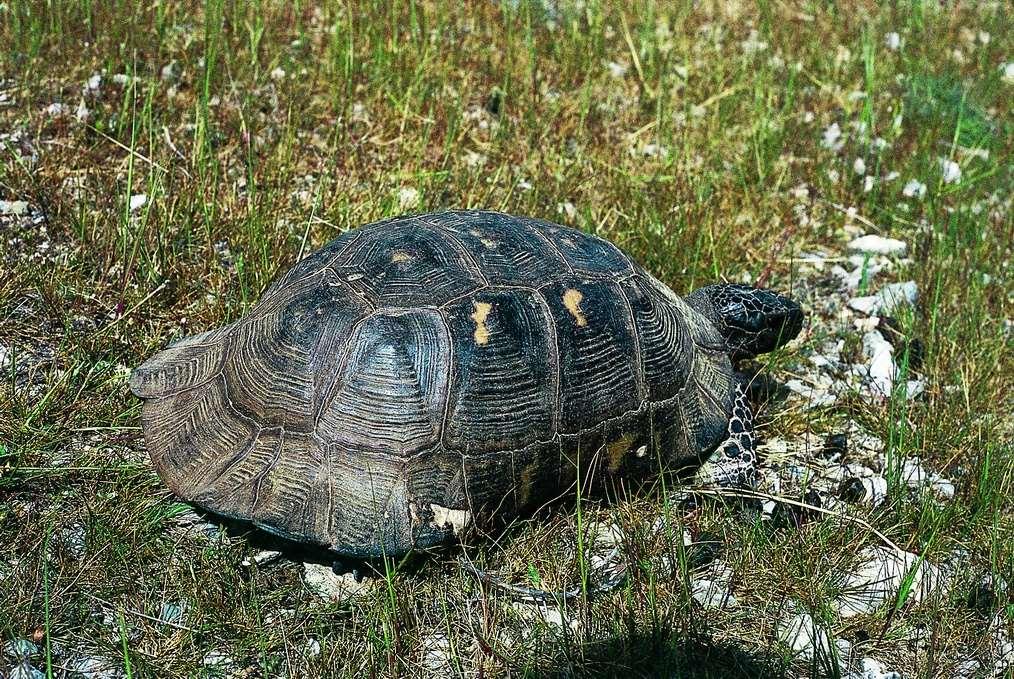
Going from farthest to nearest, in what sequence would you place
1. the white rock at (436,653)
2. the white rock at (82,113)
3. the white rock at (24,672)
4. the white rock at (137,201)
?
1. the white rock at (82,113)
2. the white rock at (137,201)
3. the white rock at (436,653)
4. the white rock at (24,672)

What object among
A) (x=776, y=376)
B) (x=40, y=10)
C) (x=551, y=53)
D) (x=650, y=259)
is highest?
(x=40, y=10)

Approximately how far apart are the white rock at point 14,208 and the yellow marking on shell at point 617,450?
3612mm

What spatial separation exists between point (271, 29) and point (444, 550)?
488cm

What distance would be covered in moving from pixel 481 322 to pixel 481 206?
2.34 meters

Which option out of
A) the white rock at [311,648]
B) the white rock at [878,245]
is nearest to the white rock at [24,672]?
the white rock at [311,648]

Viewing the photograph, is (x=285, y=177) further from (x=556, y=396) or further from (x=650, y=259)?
(x=556, y=396)

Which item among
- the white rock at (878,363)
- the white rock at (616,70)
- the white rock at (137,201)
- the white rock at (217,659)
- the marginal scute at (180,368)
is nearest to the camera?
the white rock at (217,659)

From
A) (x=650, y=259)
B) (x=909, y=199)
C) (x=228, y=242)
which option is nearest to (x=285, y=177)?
(x=228, y=242)

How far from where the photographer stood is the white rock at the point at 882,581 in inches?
159

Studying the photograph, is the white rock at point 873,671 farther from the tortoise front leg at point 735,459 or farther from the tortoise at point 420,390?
the tortoise at point 420,390

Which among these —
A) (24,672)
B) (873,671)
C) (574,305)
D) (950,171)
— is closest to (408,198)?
(574,305)

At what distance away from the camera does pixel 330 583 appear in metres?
3.88

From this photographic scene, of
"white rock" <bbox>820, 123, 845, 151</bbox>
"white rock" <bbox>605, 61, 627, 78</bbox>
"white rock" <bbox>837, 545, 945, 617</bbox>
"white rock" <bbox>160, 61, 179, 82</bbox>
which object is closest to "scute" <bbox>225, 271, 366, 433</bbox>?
"white rock" <bbox>837, 545, 945, 617</bbox>

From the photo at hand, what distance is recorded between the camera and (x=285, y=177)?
6066mm
